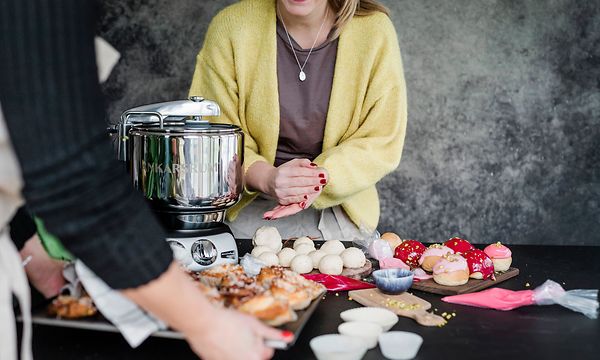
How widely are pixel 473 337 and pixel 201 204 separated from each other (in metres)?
0.57

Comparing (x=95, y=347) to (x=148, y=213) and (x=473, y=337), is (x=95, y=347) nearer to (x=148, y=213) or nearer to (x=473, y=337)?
(x=148, y=213)

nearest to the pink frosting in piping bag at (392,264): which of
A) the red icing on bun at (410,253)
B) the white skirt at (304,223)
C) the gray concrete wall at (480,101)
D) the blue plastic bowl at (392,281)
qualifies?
the red icing on bun at (410,253)

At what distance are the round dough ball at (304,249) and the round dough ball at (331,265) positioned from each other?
0.07 m

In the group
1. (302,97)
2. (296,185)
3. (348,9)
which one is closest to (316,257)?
(296,185)

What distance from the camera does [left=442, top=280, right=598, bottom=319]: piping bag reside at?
4.11 feet

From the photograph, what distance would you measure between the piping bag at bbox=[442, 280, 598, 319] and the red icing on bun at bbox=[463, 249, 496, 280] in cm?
12

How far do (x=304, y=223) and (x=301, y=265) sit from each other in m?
0.60

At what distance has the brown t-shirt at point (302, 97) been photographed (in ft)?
6.79

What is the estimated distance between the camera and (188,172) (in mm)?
1336

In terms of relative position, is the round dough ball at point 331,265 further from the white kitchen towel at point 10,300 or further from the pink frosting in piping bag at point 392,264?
the white kitchen towel at point 10,300

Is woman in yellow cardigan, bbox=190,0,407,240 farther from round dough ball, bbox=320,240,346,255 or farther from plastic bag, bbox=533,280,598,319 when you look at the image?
plastic bag, bbox=533,280,598,319

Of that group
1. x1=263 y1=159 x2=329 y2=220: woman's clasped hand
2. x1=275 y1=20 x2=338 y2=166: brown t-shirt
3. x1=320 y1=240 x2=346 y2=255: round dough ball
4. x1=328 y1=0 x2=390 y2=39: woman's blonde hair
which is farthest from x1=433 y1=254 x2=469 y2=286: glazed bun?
x1=328 y1=0 x2=390 y2=39: woman's blonde hair

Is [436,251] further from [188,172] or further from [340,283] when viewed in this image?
[188,172]

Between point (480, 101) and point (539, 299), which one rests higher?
point (539, 299)
